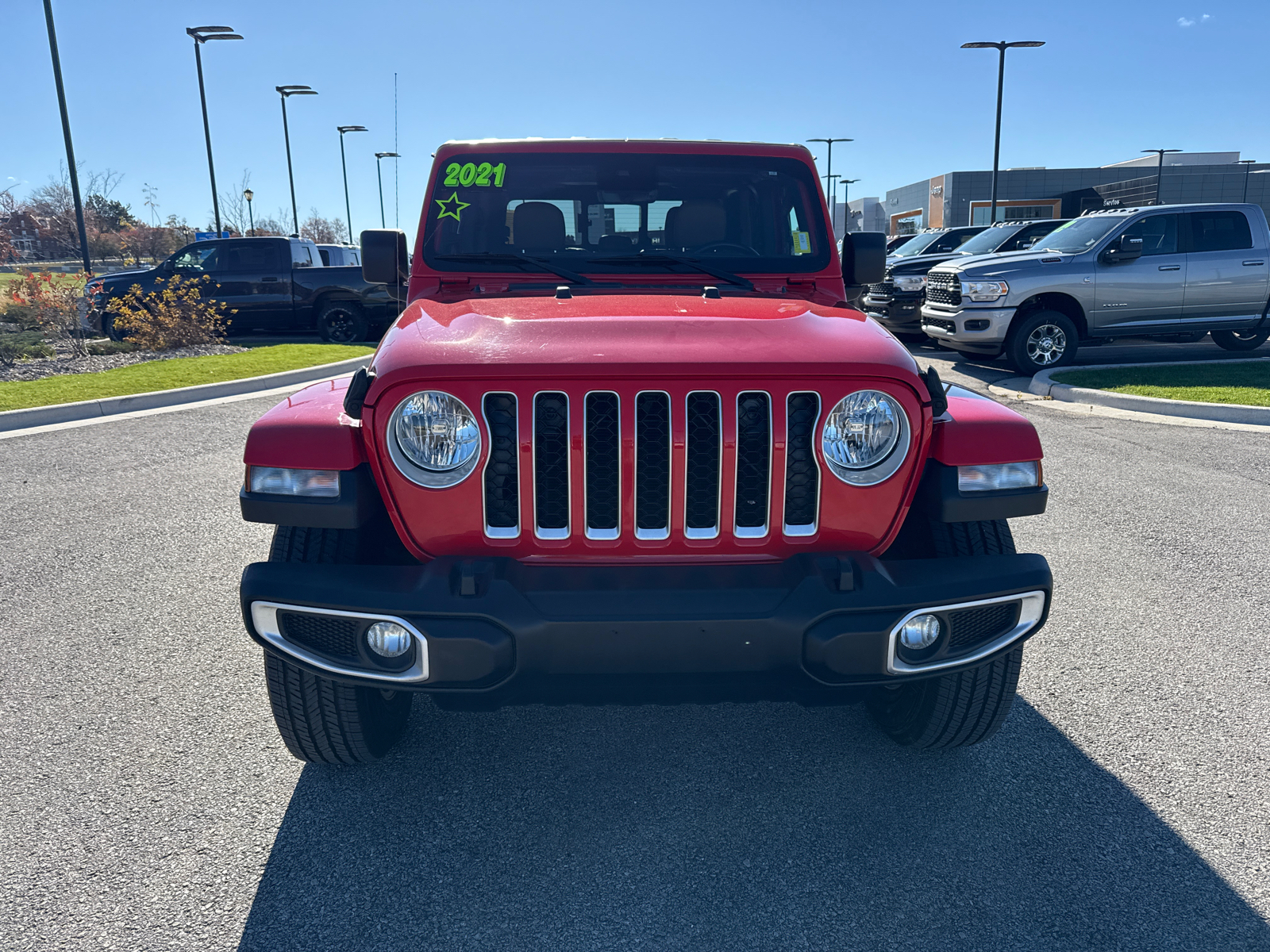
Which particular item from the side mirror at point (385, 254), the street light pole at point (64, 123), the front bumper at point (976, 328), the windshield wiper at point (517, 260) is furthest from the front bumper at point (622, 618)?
the street light pole at point (64, 123)

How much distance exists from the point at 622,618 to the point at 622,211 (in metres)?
2.04

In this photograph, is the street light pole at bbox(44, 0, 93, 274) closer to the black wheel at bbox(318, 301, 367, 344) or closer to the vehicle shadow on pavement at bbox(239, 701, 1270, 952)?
the black wheel at bbox(318, 301, 367, 344)

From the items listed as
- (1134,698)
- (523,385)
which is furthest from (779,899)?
(1134,698)

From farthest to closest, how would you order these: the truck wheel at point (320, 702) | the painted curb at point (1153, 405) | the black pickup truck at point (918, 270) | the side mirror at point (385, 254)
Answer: the black pickup truck at point (918, 270)
the painted curb at point (1153, 405)
the side mirror at point (385, 254)
the truck wheel at point (320, 702)

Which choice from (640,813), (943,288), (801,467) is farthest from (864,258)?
(943,288)

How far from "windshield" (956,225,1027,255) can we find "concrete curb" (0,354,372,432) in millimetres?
9089

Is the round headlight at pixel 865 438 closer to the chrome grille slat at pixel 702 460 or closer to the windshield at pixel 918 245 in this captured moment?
the chrome grille slat at pixel 702 460

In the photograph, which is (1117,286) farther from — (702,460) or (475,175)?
(702,460)

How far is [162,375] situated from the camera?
38.6ft

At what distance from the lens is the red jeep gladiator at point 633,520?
2336mm

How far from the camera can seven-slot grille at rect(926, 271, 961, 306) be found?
11828 mm

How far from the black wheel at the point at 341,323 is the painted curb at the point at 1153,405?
10760mm

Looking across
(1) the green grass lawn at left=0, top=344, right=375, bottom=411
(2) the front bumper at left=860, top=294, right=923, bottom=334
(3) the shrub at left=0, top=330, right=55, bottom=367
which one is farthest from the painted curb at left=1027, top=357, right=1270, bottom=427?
(3) the shrub at left=0, top=330, right=55, bottom=367

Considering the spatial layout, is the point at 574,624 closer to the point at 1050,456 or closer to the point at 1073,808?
the point at 1073,808
